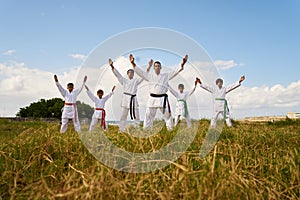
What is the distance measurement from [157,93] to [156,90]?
90mm

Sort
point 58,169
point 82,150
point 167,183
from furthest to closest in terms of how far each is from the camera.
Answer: point 82,150
point 58,169
point 167,183

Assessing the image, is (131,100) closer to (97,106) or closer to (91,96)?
(97,106)

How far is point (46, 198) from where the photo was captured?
2.68m

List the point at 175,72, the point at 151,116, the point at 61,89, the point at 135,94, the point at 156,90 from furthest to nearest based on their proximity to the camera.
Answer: the point at 61,89, the point at 135,94, the point at 151,116, the point at 156,90, the point at 175,72

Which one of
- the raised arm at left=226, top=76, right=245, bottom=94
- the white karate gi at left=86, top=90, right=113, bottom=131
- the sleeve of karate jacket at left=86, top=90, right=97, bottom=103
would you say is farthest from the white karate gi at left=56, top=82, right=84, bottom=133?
the raised arm at left=226, top=76, right=245, bottom=94

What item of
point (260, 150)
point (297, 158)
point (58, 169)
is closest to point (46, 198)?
point (58, 169)

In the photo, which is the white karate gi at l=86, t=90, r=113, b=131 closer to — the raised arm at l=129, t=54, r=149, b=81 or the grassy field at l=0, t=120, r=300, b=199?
the raised arm at l=129, t=54, r=149, b=81

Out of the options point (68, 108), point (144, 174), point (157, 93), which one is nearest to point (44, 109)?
point (68, 108)

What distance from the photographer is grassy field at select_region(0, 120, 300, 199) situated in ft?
8.23

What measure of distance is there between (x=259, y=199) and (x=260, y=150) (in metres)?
2.21

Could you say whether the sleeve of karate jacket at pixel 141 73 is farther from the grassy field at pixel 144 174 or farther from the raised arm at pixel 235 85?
the raised arm at pixel 235 85

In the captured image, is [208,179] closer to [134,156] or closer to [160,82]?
[134,156]

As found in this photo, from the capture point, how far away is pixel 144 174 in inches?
131

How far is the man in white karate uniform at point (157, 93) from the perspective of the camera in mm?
6742
